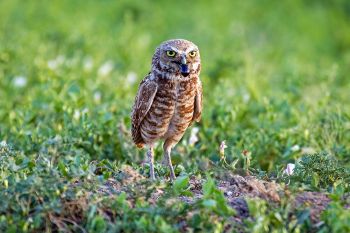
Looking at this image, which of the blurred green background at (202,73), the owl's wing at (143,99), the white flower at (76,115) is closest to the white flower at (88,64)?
the blurred green background at (202,73)

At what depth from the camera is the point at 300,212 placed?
5402mm

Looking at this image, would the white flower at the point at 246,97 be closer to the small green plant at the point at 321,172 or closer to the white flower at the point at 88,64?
the white flower at the point at 88,64

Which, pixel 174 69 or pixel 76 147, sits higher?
pixel 174 69

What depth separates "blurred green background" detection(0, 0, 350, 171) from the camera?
26.0 feet

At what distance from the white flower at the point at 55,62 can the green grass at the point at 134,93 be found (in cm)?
4

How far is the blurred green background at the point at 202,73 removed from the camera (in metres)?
7.92

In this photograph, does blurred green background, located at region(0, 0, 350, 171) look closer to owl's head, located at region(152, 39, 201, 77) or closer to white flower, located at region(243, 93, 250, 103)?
white flower, located at region(243, 93, 250, 103)

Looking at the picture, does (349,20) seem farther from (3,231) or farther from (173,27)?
(3,231)

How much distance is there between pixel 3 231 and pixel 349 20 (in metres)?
11.4

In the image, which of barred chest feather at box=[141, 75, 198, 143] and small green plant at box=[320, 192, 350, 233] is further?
barred chest feather at box=[141, 75, 198, 143]

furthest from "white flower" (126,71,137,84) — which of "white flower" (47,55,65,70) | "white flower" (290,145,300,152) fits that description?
"white flower" (290,145,300,152)

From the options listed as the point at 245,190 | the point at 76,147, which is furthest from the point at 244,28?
the point at 245,190

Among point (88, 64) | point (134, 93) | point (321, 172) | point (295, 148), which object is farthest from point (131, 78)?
point (321, 172)

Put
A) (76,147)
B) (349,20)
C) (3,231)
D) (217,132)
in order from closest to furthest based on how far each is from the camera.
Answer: (3,231) → (76,147) → (217,132) → (349,20)
